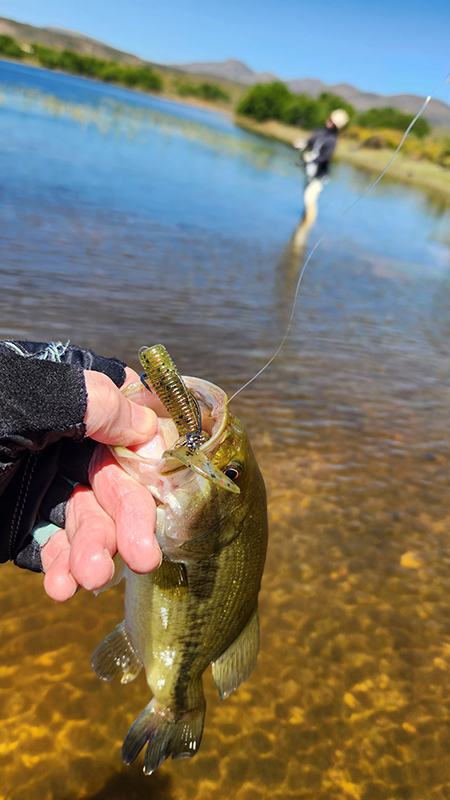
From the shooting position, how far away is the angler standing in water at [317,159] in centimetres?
1603

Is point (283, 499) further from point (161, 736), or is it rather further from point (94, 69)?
point (94, 69)

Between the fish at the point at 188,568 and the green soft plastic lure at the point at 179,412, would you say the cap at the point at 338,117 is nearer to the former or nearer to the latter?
the fish at the point at 188,568

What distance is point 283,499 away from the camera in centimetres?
471

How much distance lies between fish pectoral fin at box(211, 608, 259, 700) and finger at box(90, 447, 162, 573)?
2.86 ft

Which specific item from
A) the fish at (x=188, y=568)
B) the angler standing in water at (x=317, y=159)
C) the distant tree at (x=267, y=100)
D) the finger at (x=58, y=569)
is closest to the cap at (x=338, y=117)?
the angler standing in water at (x=317, y=159)

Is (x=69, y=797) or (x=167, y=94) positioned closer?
(x=69, y=797)

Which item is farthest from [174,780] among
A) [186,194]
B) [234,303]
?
[186,194]

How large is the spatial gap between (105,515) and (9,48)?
10831cm

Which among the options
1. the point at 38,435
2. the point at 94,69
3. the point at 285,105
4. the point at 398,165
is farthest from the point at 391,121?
the point at 38,435

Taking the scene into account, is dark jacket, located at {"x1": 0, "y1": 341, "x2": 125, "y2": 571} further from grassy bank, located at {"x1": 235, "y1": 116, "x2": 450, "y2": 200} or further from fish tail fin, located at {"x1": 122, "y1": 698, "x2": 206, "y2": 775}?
grassy bank, located at {"x1": 235, "y1": 116, "x2": 450, "y2": 200}

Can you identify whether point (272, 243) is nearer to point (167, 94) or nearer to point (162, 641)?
point (162, 641)

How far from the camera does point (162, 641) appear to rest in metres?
2.59

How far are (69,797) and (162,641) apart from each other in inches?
Result: 37.3

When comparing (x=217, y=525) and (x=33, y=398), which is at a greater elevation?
(x=33, y=398)
